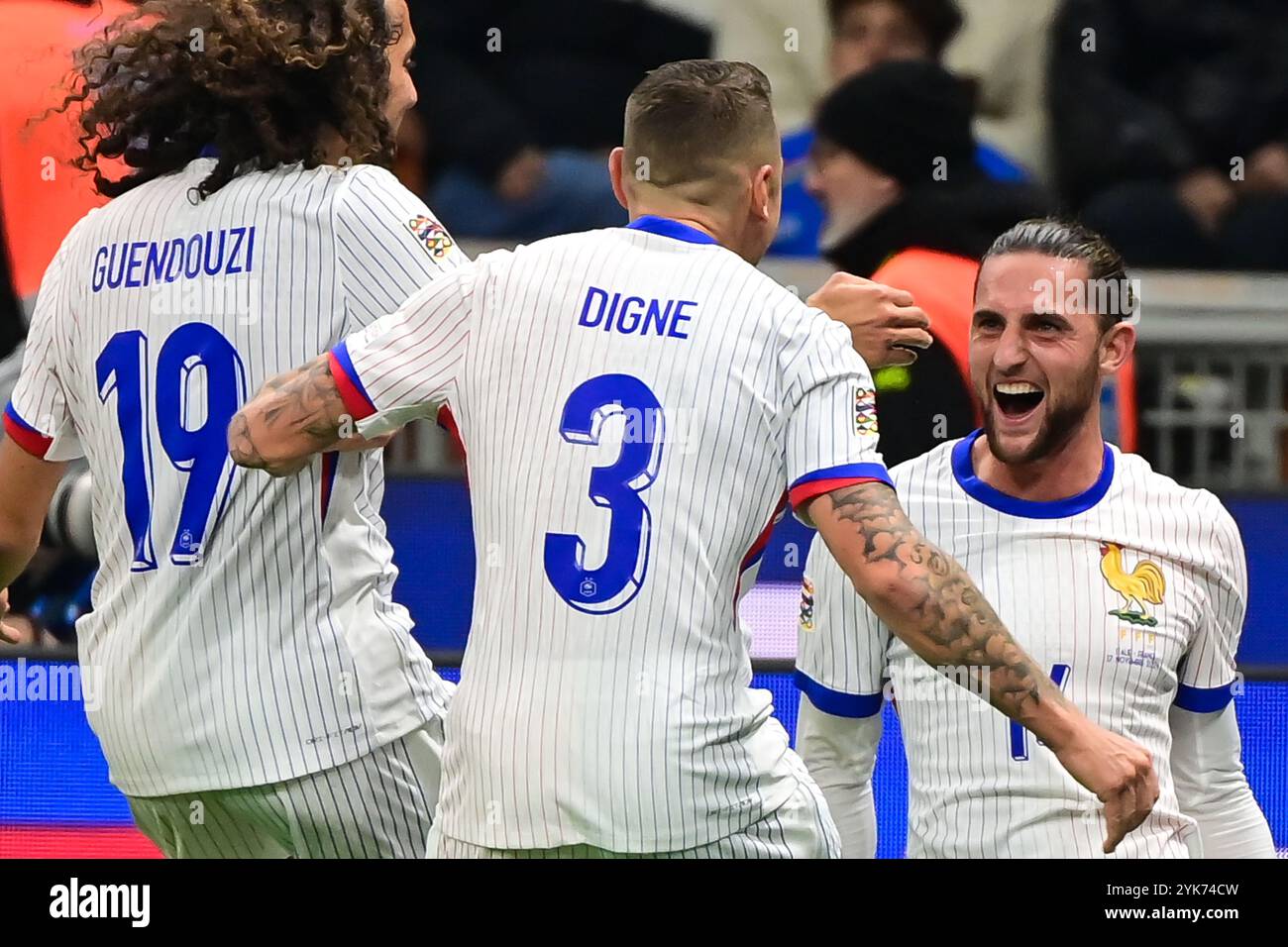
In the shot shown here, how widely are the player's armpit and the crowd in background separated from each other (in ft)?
7.31

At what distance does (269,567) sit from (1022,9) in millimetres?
4490

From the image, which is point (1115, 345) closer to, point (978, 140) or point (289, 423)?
point (289, 423)

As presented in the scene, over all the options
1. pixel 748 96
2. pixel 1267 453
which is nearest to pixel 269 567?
pixel 748 96

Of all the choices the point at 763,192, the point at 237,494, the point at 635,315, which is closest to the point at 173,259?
the point at 237,494

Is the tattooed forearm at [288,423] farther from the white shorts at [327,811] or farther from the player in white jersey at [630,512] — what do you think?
the white shorts at [327,811]

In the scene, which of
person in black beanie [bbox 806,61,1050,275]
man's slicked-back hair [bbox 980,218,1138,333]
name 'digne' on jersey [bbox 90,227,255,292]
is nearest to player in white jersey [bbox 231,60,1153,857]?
name 'digne' on jersey [bbox 90,227,255,292]

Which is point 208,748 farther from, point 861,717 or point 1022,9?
point 1022,9

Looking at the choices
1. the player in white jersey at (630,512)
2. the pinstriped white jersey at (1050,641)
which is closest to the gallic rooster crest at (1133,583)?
the pinstriped white jersey at (1050,641)

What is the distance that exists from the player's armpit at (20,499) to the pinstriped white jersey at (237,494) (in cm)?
26

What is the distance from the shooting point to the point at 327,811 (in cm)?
240

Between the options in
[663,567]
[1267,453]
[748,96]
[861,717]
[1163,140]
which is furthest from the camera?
[1163,140]

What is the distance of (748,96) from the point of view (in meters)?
2.26
